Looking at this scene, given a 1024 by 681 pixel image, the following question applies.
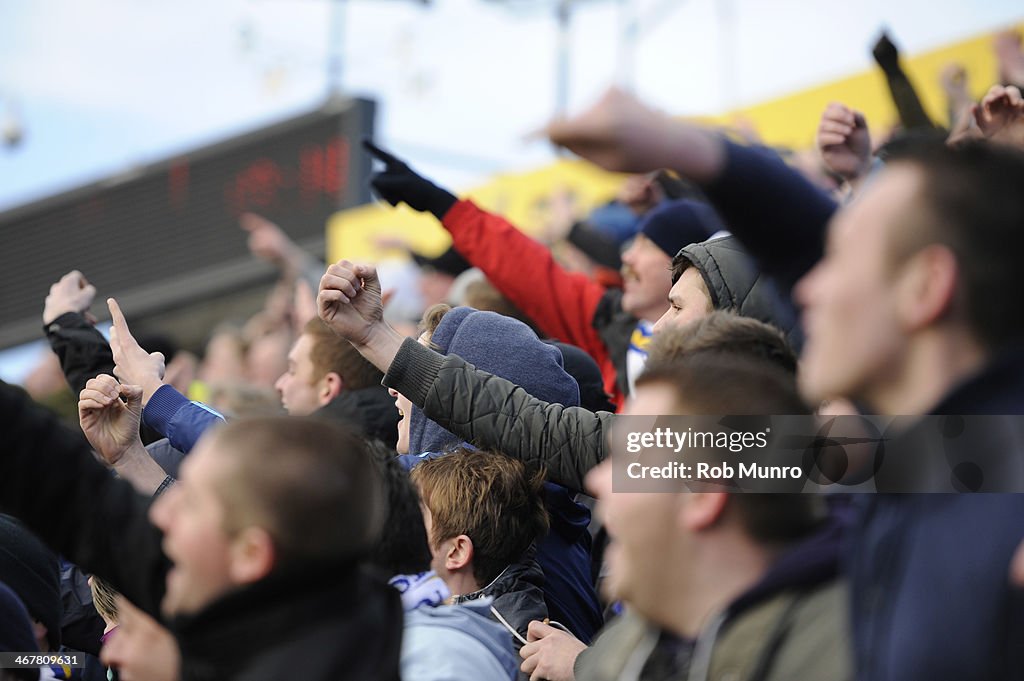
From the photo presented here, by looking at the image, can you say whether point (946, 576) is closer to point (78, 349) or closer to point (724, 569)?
point (724, 569)

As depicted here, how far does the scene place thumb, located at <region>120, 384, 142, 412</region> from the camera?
286 cm

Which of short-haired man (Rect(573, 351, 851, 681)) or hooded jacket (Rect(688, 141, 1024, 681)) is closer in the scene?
hooded jacket (Rect(688, 141, 1024, 681))

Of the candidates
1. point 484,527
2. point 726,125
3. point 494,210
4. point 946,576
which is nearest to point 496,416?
point 484,527

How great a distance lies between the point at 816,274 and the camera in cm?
169

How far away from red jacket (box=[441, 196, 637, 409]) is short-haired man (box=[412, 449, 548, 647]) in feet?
4.33

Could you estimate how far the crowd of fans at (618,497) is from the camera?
1.49 metres

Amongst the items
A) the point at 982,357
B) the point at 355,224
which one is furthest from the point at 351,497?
the point at 355,224

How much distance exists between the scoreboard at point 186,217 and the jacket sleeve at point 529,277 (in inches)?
318

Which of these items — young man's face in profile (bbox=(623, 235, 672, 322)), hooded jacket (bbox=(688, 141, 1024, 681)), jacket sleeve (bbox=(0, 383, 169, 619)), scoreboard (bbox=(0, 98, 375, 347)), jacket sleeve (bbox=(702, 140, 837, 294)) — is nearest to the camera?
hooded jacket (bbox=(688, 141, 1024, 681))

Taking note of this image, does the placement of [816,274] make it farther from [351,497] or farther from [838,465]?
[351,497]

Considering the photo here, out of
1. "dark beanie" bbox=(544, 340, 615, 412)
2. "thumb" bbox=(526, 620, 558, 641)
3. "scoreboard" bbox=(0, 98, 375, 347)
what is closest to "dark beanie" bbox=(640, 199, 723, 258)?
"dark beanie" bbox=(544, 340, 615, 412)

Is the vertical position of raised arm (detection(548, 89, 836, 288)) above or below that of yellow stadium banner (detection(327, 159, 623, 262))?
above

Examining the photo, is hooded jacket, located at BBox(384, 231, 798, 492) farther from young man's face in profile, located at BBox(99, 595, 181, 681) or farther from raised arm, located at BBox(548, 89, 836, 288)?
raised arm, located at BBox(548, 89, 836, 288)

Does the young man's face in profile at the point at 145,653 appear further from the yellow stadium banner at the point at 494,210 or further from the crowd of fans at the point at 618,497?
the yellow stadium banner at the point at 494,210
